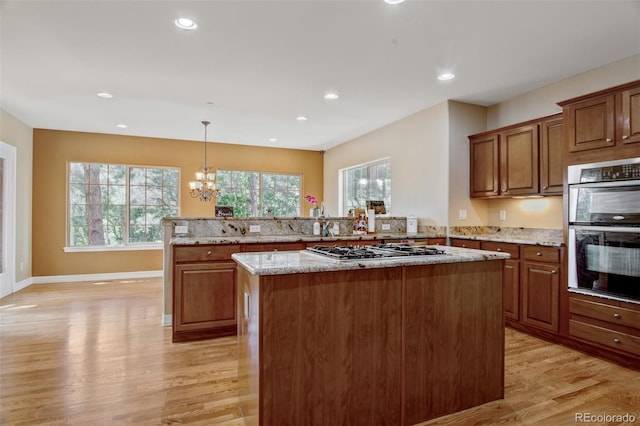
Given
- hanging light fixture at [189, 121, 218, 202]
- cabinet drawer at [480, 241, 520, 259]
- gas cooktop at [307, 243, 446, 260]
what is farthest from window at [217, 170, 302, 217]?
gas cooktop at [307, 243, 446, 260]

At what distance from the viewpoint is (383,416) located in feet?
6.17

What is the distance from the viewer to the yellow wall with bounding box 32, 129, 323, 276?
5.98 m

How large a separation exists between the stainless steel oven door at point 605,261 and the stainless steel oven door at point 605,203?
6 centimetres

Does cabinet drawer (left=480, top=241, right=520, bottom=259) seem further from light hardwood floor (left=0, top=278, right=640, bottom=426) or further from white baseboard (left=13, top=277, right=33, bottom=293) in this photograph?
white baseboard (left=13, top=277, right=33, bottom=293)

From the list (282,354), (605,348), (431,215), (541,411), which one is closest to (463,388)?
(541,411)

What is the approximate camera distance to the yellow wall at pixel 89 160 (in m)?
5.98

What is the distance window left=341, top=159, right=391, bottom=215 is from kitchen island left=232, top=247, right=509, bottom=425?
3597 millimetres

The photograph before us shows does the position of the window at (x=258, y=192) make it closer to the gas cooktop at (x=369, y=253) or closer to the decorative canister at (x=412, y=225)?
the decorative canister at (x=412, y=225)

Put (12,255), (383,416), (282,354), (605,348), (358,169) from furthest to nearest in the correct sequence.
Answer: (358,169) < (12,255) < (605,348) < (383,416) < (282,354)

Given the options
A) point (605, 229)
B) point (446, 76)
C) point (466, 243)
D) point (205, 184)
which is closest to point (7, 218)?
point (205, 184)

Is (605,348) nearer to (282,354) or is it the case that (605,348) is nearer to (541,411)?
(541,411)

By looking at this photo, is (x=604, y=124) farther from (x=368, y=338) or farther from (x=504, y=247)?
(x=368, y=338)

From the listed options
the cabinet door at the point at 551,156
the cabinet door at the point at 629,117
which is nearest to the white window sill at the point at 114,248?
the cabinet door at the point at 551,156

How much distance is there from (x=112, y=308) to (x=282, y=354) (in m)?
3.65
